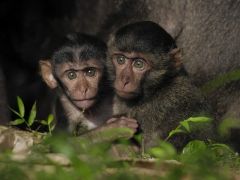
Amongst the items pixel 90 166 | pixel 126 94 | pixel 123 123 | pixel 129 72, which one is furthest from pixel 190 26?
pixel 90 166

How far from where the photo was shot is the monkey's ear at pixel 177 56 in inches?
240

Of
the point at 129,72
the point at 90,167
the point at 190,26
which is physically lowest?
the point at 90,167

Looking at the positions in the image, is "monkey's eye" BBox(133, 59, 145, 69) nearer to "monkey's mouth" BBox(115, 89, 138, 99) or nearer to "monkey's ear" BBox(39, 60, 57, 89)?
"monkey's mouth" BBox(115, 89, 138, 99)

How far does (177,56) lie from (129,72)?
1.89 feet

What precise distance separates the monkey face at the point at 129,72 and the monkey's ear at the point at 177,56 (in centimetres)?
26

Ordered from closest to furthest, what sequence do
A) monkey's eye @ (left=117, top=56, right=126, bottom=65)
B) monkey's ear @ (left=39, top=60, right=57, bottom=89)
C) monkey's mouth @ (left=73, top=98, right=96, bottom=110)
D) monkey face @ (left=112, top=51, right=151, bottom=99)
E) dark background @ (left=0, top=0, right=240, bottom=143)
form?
monkey face @ (left=112, top=51, right=151, bottom=99) < monkey's mouth @ (left=73, top=98, right=96, bottom=110) < monkey's eye @ (left=117, top=56, right=126, bottom=65) < monkey's ear @ (left=39, top=60, right=57, bottom=89) < dark background @ (left=0, top=0, right=240, bottom=143)

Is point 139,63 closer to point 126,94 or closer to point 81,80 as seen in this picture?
point 126,94

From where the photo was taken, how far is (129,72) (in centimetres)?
583

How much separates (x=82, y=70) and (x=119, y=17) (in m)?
1.41

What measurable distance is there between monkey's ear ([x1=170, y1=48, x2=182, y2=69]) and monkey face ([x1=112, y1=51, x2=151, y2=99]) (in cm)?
26

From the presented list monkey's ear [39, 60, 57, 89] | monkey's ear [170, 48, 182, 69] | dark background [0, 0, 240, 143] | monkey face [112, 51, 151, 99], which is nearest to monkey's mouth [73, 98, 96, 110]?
monkey face [112, 51, 151, 99]

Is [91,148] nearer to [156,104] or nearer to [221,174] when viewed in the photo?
[221,174]

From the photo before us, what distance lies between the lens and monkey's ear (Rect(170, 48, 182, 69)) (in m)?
6.10

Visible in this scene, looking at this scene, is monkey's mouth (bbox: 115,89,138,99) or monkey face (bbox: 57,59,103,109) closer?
monkey's mouth (bbox: 115,89,138,99)
